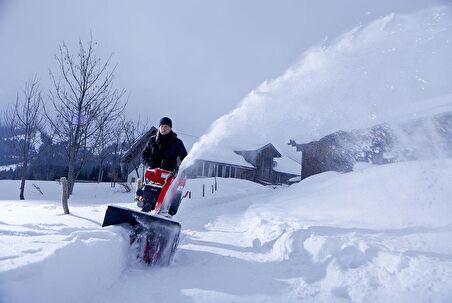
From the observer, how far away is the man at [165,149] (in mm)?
5445

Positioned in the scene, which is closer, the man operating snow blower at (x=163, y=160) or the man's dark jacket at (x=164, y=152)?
the man operating snow blower at (x=163, y=160)

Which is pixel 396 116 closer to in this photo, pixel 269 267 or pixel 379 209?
pixel 379 209

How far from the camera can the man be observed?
545 cm

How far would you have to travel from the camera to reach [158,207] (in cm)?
473

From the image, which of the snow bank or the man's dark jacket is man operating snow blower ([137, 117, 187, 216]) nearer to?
the man's dark jacket

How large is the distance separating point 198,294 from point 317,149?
22764 mm

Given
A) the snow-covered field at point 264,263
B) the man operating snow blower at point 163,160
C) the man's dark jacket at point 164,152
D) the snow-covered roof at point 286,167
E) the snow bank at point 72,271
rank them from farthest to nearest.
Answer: the snow-covered roof at point 286,167 → the man's dark jacket at point 164,152 → the man operating snow blower at point 163,160 → the snow-covered field at point 264,263 → the snow bank at point 72,271

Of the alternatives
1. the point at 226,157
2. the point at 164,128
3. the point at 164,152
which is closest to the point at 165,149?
the point at 164,152

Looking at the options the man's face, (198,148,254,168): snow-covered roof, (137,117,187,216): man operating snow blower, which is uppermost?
(198,148,254,168): snow-covered roof

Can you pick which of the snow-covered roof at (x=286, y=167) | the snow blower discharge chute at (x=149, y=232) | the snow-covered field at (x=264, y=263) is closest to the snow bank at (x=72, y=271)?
the snow-covered field at (x=264, y=263)

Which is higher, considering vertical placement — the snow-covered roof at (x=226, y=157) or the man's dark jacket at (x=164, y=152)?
the snow-covered roof at (x=226, y=157)

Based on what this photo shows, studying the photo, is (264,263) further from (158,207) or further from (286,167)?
(286,167)

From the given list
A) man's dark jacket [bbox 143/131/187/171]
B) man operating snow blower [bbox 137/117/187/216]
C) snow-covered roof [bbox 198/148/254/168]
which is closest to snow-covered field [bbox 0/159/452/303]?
man operating snow blower [bbox 137/117/187/216]

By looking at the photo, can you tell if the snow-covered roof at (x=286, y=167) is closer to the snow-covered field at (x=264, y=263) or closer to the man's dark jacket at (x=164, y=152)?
the snow-covered field at (x=264, y=263)
